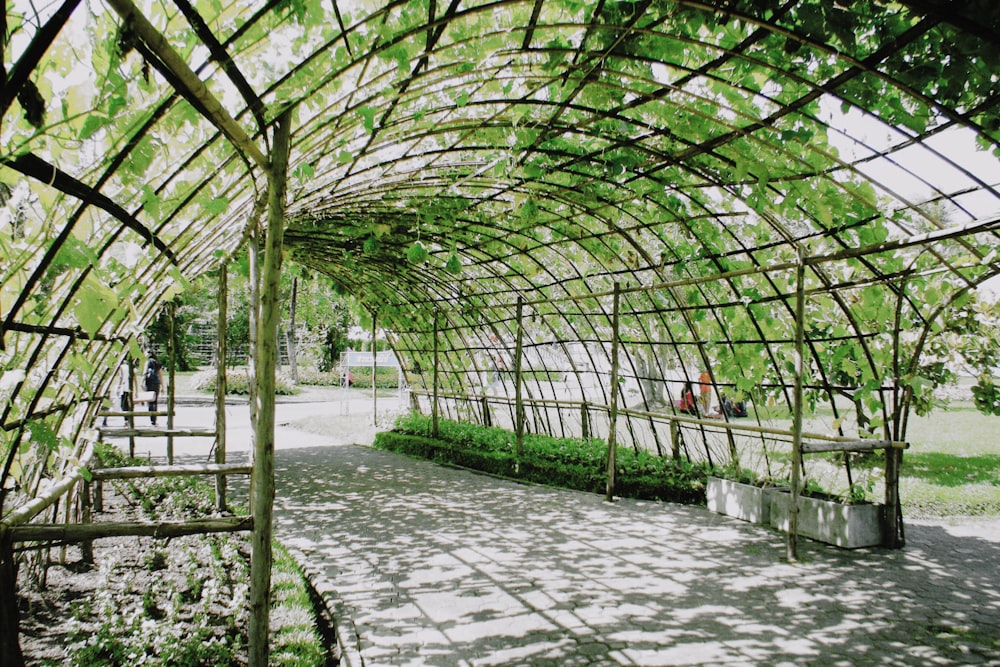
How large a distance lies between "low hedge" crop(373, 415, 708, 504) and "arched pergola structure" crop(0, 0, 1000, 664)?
1.34 meters

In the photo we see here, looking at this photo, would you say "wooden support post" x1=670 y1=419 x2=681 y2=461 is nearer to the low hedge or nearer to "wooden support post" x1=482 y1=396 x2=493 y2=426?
the low hedge

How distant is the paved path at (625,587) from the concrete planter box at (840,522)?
12 cm

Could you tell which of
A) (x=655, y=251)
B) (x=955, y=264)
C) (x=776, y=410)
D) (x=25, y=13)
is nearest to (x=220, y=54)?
(x=25, y=13)

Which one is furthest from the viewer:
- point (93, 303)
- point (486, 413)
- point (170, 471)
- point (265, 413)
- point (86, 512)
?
point (486, 413)

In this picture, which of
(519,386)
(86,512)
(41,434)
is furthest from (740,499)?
(41,434)

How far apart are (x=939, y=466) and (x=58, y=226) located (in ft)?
38.6

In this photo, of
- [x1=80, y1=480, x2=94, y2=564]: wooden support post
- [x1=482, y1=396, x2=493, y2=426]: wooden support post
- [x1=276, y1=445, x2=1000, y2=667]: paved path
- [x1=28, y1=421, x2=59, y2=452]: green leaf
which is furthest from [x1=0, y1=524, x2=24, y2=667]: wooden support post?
[x1=482, y1=396, x2=493, y2=426]: wooden support post

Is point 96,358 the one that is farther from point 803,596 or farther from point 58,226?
point 803,596

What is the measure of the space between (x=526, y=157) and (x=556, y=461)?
4.84m

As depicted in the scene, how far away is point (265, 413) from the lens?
2.53m

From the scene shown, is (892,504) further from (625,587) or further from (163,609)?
(163,609)

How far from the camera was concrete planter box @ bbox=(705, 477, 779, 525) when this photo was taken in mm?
5992

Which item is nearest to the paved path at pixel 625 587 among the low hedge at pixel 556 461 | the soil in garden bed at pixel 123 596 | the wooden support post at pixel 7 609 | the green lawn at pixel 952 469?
the low hedge at pixel 556 461

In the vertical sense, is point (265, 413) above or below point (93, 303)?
below
